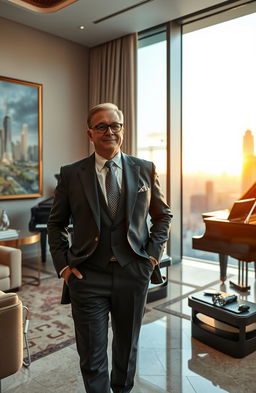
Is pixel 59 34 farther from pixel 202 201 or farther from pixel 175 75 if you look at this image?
pixel 202 201

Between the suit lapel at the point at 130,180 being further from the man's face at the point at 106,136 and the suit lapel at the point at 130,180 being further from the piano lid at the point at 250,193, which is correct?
the piano lid at the point at 250,193

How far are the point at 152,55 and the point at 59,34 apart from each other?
1.63 m

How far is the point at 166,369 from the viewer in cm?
257

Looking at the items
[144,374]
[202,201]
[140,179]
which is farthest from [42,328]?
[202,201]

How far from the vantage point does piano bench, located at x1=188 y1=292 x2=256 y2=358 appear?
271cm

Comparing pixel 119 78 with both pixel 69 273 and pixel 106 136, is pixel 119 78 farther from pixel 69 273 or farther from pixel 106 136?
pixel 69 273

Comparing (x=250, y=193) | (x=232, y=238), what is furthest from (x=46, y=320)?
(x=250, y=193)

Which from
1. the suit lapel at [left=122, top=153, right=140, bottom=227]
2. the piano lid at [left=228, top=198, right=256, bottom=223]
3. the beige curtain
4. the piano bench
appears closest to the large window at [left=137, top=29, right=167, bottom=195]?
the beige curtain

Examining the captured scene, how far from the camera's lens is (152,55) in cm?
595

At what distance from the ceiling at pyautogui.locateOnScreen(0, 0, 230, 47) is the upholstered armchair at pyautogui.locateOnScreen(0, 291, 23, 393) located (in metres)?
4.17

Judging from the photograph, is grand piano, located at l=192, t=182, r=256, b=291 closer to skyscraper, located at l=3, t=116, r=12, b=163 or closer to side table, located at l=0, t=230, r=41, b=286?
side table, located at l=0, t=230, r=41, b=286

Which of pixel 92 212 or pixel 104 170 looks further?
pixel 104 170

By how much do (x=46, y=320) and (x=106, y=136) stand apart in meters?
2.41

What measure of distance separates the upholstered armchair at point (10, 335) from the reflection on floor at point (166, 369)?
321 millimetres
